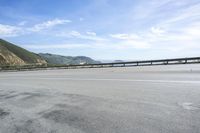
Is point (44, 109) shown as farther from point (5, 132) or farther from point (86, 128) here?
point (86, 128)

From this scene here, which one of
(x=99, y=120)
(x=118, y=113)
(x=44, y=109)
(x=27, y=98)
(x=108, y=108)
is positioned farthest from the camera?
(x=27, y=98)

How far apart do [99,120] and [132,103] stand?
5.01 ft

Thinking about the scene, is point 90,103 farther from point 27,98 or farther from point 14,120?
point 27,98

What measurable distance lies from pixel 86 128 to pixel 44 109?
2.15 meters

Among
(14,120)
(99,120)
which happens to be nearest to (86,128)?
(99,120)

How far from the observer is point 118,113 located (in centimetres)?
541

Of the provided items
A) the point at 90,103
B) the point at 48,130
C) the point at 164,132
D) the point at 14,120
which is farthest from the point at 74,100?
the point at 164,132

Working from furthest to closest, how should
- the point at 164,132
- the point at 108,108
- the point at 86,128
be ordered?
1. the point at 108,108
2. the point at 86,128
3. the point at 164,132

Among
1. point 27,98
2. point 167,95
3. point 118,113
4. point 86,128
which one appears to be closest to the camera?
point 86,128

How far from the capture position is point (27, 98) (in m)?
8.15

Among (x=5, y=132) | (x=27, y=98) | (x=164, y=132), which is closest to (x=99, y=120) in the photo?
(x=164, y=132)

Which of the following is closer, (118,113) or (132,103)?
(118,113)

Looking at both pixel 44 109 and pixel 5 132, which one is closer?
pixel 5 132

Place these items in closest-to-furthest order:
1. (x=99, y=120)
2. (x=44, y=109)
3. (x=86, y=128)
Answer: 1. (x=86, y=128)
2. (x=99, y=120)
3. (x=44, y=109)
